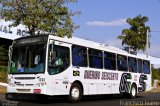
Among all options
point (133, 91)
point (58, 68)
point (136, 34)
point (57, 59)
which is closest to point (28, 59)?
point (57, 59)

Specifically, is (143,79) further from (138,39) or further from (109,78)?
(138,39)

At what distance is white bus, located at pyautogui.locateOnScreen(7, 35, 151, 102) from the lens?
17.3 m

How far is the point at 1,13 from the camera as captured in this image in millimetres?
28391

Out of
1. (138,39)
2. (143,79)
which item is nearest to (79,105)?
(143,79)

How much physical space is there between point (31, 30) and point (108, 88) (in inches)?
330

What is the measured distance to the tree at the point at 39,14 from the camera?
2762cm

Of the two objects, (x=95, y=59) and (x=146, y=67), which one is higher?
(x=95, y=59)

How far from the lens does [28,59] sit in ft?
57.9

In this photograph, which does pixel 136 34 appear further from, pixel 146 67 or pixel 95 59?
pixel 95 59

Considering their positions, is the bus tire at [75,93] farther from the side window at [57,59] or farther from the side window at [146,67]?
the side window at [146,67]

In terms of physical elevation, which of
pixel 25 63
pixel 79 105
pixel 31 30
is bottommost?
pixel 79 105

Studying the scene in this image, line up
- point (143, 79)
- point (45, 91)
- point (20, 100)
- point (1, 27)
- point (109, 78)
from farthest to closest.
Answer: point (1, 27), point (143, 79), point (109, 78), point (20, 100), point (45, 91)

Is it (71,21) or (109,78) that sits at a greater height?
(71,21)

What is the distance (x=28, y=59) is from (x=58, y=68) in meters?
1.37
